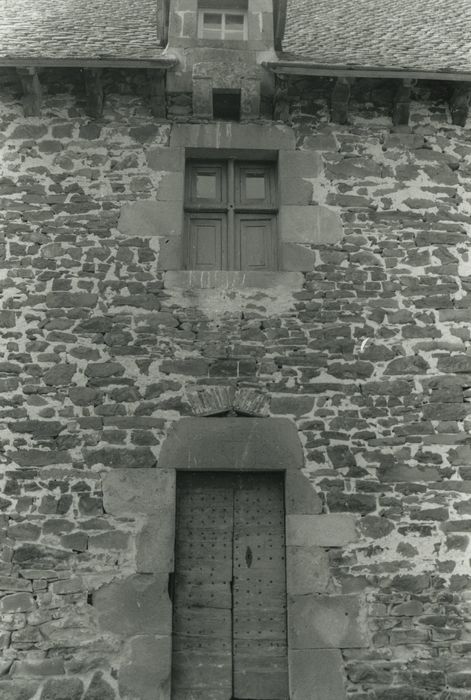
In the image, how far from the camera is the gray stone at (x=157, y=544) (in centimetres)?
523

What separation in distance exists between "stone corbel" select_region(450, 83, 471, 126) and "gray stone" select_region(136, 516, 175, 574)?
4.57 m

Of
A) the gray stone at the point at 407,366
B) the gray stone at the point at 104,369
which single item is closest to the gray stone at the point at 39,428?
the gray stone at the point at 104,369

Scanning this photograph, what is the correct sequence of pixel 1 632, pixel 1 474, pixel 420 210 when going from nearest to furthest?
1. pixel 1 632
2. pixel 1 474
3. pixel 420 210

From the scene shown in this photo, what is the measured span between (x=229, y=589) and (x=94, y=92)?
457 centimetres

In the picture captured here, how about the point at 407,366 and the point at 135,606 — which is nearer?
the point at 135,606

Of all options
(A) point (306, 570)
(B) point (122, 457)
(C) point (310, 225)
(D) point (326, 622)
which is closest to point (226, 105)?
(C) point (310, 225)

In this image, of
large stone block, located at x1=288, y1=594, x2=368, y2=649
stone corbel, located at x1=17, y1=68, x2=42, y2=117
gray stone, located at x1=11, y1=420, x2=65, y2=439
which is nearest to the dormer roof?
stone corbel, located at x1=17, y1=68, x2=42, y2=117

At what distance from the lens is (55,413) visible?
556 cm

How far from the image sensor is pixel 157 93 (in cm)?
640

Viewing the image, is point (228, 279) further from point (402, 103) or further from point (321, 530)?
point (402, 103)

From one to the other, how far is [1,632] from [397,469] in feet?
10.8

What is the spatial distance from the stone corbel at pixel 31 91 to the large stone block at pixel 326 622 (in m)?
4.91

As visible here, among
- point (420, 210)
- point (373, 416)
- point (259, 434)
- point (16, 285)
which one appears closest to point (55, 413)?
point (16, 285)

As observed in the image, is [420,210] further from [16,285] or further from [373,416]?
[16,285]
